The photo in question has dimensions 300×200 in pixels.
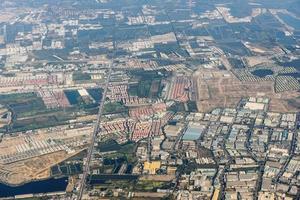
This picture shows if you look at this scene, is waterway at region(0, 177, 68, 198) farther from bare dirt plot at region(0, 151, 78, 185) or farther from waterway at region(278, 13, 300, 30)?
waterway at region(278, 13, 300, 30)

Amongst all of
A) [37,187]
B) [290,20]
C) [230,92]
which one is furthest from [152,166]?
[290,20]

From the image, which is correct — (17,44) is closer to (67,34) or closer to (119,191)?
(67,34)

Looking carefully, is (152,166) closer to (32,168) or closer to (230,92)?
(32,168)

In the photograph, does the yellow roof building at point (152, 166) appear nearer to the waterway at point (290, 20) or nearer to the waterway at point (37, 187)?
the waterway at point (37, 187)

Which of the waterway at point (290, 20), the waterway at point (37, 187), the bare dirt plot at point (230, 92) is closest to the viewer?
the waterway at point (37, 187)

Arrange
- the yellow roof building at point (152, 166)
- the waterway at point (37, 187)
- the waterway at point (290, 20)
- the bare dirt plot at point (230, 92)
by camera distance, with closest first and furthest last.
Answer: the waterway at point (37, 187) → the yellow roof building at point (152, 166) → the bare dirt plot at point (230, 92) → the waterway at point (290, 20)

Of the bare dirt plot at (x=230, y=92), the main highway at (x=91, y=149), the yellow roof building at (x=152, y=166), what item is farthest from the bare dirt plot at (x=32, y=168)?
the bare dirt plot at (x=230, y=92)

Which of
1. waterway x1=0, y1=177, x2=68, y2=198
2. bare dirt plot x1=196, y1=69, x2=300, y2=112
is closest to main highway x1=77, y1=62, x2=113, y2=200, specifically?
waterway x1=0, y1=177, x2=68, y2=198
